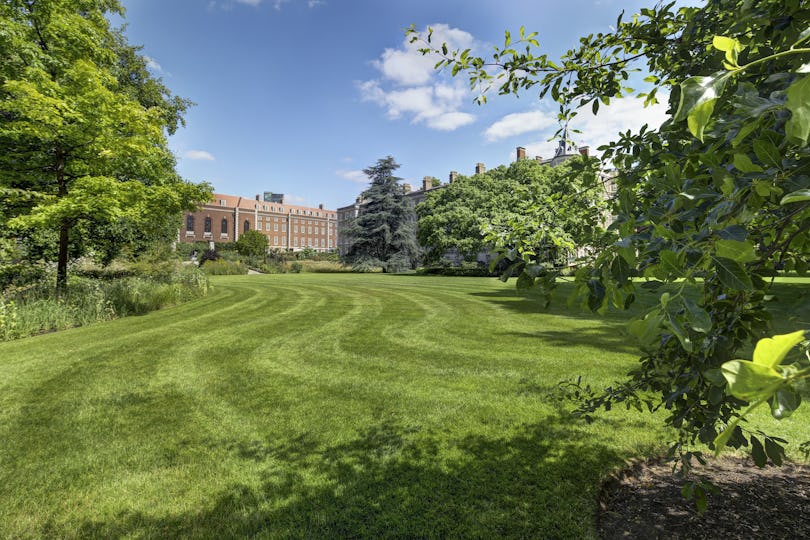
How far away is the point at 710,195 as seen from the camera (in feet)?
3.53

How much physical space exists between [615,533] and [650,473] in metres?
0.93

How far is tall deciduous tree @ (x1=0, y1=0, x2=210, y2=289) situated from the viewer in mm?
8578

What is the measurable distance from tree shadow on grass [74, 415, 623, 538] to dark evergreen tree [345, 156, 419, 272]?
3674 cm

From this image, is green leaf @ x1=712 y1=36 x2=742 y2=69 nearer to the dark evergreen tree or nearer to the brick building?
the dark evergreen tree

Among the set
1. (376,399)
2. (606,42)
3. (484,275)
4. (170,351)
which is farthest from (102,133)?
(484,275)

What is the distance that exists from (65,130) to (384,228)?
31976 mm

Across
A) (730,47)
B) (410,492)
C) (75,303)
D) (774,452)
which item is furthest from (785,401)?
(75,303)

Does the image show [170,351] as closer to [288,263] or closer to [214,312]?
[214,312]

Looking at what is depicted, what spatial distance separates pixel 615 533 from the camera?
2.56 m

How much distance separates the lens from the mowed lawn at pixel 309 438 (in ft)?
8.93

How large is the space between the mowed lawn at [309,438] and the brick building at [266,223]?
77.9 m

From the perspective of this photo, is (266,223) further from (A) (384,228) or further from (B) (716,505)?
(B) (716,505)

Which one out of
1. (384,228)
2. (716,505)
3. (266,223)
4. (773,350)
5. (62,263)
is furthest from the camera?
(266,223)

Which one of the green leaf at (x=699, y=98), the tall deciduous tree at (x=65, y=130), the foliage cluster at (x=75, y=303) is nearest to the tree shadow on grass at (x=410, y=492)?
the green leaf at (x=699, y=98)
